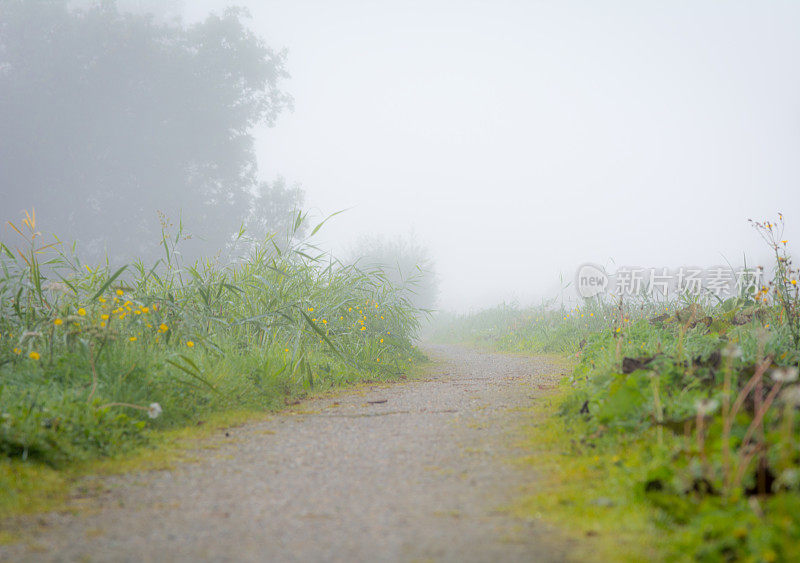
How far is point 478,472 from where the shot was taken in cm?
244

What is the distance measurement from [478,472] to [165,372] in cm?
226

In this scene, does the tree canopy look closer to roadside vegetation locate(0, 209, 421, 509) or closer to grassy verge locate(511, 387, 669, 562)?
roadside vegetation locate(0, 209, 421, 509)

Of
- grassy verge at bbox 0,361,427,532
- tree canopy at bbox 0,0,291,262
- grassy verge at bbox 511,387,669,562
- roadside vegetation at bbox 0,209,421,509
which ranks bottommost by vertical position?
grassy verge at bbox 511,387,669,562

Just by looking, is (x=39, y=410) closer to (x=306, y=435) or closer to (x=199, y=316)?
→ (x=306, y=435)

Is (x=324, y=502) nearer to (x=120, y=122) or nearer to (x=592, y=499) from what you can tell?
(x=592, y=499)

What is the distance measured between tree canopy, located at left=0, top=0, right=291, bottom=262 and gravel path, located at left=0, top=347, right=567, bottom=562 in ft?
60.7

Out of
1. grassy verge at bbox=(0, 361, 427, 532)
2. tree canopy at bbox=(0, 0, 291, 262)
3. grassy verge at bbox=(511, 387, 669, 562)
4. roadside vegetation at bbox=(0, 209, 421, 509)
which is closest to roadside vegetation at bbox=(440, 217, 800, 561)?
grassy verge at bbox=(511, 387, 669, 562)

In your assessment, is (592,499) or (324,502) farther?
(324,502)

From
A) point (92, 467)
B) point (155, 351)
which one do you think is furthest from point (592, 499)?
point (155, 351)

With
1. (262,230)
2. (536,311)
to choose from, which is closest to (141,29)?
(262,230)

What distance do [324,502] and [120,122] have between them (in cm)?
2265

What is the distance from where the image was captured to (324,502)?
2.09m

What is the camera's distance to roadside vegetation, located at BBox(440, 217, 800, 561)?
1471 mm

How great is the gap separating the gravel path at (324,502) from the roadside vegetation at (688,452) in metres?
0.26
